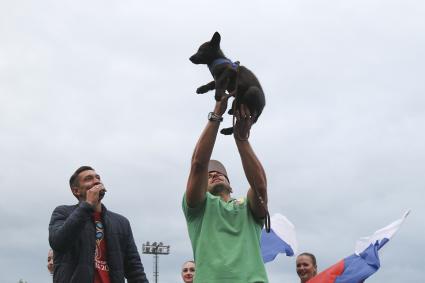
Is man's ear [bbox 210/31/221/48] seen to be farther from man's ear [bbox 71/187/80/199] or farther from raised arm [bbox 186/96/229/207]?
man's ear [bbox 71/187/80/199]

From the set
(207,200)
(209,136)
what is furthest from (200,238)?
(209,136)

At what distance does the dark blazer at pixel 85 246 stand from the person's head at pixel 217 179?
0.77m

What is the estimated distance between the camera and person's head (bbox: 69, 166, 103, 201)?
15.2ft

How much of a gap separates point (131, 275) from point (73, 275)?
0.57 meters

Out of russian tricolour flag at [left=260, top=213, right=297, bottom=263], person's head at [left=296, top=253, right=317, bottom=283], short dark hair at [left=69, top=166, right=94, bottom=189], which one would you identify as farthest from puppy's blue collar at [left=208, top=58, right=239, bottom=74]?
russian tricolour flag at [left=260, top=213, right=297, bottom=263]

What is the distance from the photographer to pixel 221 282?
3.79 m

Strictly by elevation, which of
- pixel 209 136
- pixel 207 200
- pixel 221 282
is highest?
pixel 209 136

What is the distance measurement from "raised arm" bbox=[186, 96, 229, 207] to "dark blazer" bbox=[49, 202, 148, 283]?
715 millimetres

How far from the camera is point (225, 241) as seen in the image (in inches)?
156

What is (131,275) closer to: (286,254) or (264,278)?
(264,278)

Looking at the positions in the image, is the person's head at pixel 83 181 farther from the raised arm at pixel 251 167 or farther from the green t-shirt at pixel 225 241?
the raised arm at pixel 251 167

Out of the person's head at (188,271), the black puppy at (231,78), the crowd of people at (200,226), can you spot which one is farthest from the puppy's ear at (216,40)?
the person's head at (188,271)

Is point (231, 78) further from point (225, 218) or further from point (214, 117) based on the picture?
point (225, 218)

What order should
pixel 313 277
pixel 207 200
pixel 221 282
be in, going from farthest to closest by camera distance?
pixel 313 277 < pixel 207 200 < pixel 221 282
